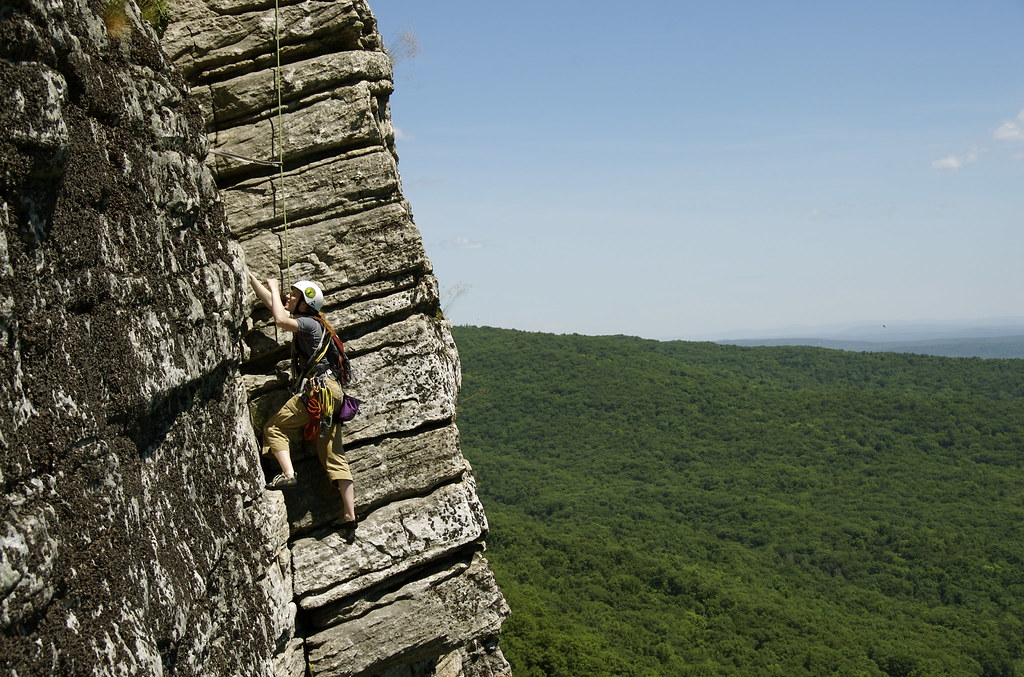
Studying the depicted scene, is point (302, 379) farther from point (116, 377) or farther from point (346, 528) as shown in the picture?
point (116, 377)

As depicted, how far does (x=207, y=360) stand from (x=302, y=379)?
141cm

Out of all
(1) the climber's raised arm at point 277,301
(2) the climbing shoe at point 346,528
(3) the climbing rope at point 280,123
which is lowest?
(2) the climbing shoe at point 346,528

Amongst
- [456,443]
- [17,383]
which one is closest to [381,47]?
[456,443]

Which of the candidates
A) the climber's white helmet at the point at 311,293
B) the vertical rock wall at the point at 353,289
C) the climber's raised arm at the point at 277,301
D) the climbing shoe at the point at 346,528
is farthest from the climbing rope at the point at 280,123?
the climbing shoe at the point at 346,528

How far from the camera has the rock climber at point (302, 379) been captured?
7.76 m

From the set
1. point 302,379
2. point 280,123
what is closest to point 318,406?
point 302,379

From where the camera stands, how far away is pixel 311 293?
7.85 meters

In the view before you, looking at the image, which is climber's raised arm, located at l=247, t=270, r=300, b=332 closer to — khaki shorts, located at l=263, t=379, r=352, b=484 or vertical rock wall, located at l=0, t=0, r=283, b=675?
vertical rock wall, located at l=0, t=0, r=283, b=675

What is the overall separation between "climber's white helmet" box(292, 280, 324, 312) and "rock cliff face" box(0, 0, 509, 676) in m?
0.47

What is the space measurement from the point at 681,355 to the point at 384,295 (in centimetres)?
13672

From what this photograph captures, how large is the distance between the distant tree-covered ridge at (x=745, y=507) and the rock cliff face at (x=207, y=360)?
25885 millimetres

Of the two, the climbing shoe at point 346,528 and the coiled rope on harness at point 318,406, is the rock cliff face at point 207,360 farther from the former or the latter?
the coiled rope on harness at point 318,406

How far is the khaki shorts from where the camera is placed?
7.84 metres

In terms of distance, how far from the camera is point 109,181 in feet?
18.1
